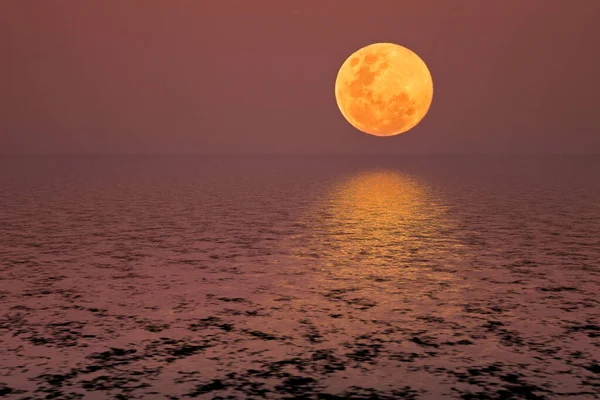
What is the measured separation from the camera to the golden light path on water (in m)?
10.8

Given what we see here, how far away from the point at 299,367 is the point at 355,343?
2.63 feet

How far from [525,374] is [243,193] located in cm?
2180

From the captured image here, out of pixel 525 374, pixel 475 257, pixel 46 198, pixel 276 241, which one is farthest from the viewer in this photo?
pixel 46 198

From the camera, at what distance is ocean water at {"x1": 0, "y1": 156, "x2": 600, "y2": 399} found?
5648mm

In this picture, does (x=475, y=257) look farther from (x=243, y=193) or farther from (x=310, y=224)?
(x=243, y=193)

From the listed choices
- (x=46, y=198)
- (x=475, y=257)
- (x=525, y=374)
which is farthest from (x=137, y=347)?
(x=46, y=198)

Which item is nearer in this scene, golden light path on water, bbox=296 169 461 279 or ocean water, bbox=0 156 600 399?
ocean water, bbox=0 156 600 399

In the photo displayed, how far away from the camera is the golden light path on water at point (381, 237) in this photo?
10.8 meters

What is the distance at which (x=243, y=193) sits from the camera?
27.3 metres

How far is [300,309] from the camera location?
7930mm

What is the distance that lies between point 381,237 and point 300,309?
20.5 ft

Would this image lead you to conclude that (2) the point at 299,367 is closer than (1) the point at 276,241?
Yes

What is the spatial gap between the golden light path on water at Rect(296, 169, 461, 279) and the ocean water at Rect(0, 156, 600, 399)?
0.05 m

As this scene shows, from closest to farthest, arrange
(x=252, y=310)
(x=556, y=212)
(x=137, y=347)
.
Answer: (x=137, y=347), (x=252, y=310), (x=556, y=212)
